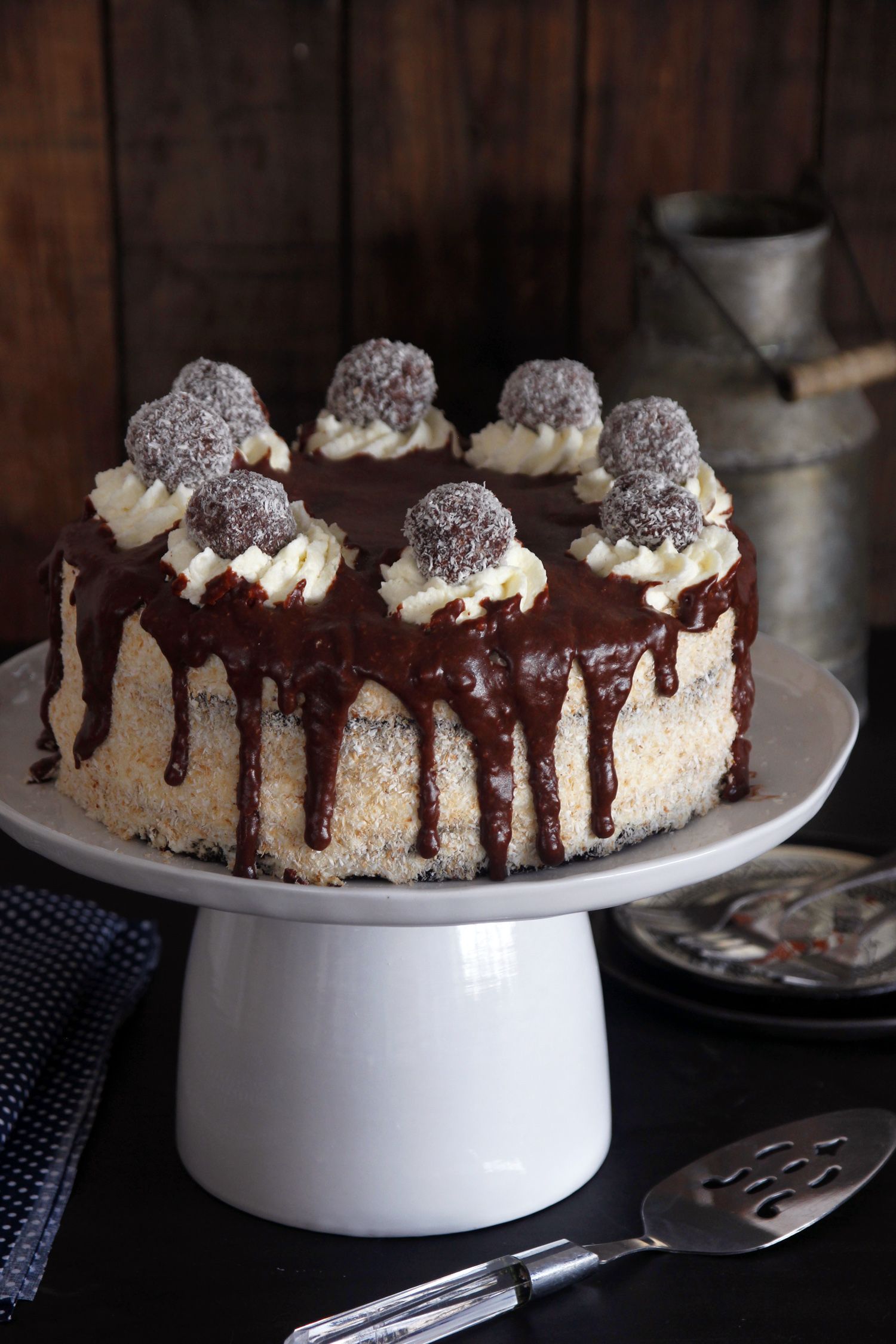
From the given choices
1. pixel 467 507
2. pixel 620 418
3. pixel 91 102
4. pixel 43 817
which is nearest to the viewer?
pixel 467 507

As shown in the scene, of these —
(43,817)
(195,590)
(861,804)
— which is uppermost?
(195,590)

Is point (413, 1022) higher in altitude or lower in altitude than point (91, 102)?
lower

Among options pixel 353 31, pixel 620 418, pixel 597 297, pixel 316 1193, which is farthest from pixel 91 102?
pixel 316 1193

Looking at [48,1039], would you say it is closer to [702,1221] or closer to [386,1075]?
[386,1075]

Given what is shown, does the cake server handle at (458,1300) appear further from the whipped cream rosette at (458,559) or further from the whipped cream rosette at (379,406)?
the whipped cream rosette at (379,406)

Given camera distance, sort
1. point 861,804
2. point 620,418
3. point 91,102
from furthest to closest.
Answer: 1. point 91,102
2. point 861,804
3. point 620,418

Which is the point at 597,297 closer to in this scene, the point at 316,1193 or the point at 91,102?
the point at 91,102

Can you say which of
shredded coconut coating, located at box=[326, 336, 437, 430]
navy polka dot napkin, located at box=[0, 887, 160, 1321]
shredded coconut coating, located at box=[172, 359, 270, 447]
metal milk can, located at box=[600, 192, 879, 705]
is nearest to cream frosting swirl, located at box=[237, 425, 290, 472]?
shredded coconut coating, located at box=[172, 359, 270, 447]
